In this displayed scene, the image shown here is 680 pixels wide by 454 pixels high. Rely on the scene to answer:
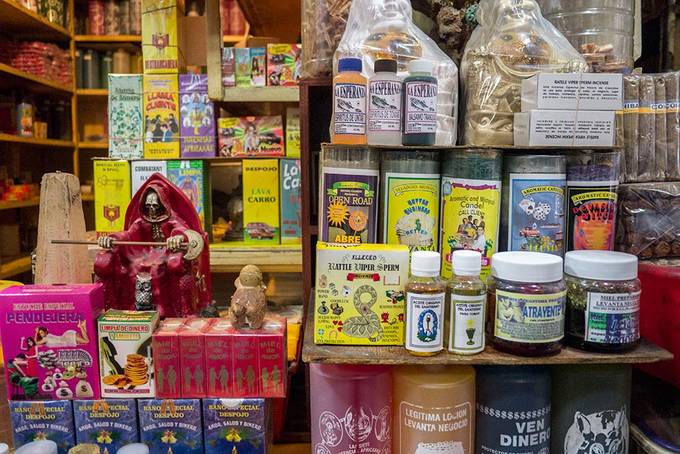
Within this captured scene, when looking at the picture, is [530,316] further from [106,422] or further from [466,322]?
[106,422]

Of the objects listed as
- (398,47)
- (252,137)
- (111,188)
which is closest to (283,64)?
(252,137)

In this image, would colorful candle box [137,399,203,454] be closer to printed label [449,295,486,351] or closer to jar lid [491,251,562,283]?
printed label [449,295,486,351]

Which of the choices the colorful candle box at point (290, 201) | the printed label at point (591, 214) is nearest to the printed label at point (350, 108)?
the printed label at point (591, 214)

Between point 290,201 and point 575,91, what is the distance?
1.27 metres

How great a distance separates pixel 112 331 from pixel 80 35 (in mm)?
→ 3033

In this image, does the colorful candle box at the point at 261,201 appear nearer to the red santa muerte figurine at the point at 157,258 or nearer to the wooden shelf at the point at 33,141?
the red santa muerte figurine at the point at 157,258

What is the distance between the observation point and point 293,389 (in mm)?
1594

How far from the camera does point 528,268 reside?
34.9 inches

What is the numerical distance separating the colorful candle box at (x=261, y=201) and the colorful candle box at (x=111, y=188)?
477 mm

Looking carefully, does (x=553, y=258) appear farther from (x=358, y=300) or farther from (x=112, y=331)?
(x=112, y=331)

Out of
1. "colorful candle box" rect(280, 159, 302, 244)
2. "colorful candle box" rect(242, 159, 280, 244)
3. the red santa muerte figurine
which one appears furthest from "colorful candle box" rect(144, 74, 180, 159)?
the red santa muerte figurine

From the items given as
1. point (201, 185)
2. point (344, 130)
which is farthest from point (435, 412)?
point (201, 185)

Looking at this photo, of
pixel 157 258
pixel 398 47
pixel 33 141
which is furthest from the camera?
pixel 33 141

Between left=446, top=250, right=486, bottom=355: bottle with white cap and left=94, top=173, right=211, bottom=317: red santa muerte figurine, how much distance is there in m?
0.63
